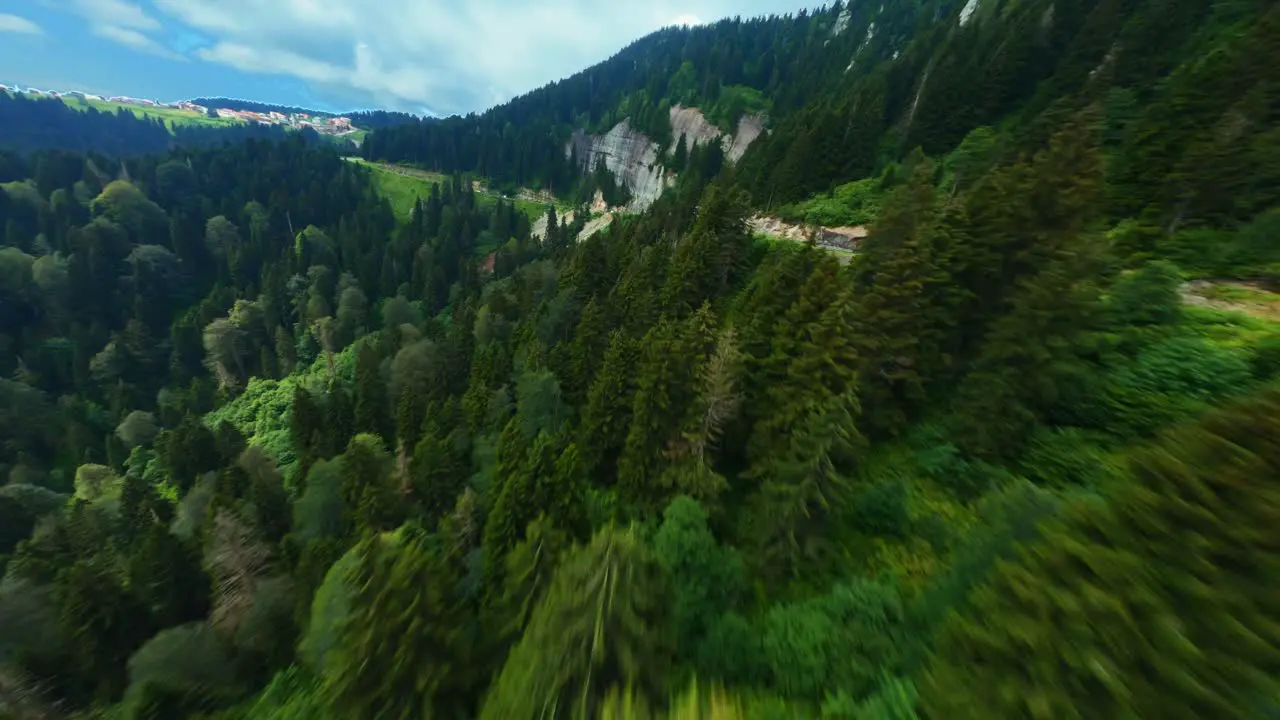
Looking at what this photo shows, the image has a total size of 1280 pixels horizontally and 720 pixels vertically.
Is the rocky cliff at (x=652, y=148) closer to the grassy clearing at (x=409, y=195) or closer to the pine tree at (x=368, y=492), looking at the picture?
the grassy clearing at (x=409, y=195)

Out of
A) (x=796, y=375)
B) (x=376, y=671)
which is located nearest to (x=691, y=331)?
(x=796, y=375)

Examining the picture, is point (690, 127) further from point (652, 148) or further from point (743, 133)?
point (743, 133)

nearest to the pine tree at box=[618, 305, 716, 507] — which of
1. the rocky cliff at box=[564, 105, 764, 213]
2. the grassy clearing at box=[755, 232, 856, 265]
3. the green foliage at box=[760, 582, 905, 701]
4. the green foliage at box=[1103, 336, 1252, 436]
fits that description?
the green foliage at box=[760, 582, 905, 701]

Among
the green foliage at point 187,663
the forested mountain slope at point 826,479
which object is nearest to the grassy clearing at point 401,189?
the forested mountain slope at point 826,479

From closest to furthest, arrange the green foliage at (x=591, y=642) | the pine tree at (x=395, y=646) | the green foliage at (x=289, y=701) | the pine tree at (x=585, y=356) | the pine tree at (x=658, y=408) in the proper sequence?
the green foliage at (x=591, y=642)
the pine tree at (x=395, y=646)
the green foliage at (x=289, y=701)
the pine tree at (x=658, y=408)
the pine tree at (x=585, y=356)

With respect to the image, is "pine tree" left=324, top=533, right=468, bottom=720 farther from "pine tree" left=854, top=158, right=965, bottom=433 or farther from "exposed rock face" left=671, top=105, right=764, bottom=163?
"exposed rock face" left=671, top=105, right=764, bottom=163

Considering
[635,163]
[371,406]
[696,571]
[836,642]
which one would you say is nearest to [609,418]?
[696,571]
